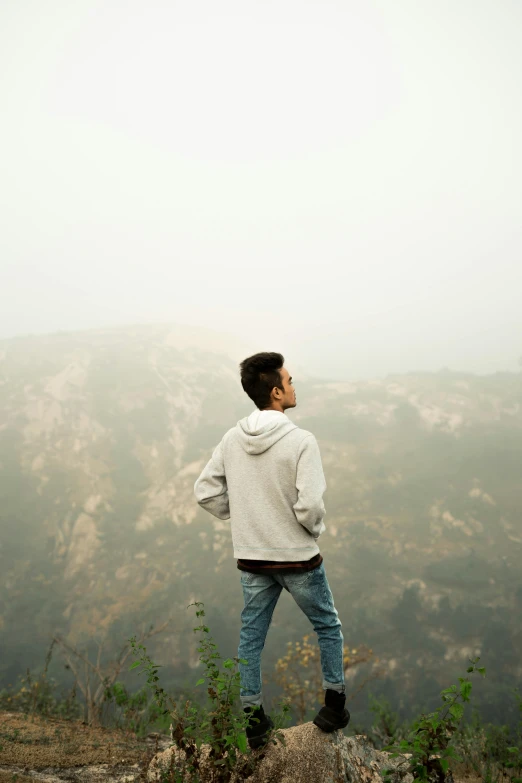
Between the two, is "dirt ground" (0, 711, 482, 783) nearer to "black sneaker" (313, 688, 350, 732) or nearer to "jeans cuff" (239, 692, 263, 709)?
"jeans cuff" (239, 692, 263, 709)

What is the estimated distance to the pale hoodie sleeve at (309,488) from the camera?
104 inches

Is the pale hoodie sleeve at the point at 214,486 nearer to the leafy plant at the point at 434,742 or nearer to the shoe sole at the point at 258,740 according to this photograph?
the shoe sole at the point at 258,740

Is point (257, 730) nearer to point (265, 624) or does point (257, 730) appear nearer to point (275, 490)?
point (265, 624)

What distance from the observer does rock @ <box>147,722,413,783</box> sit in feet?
9.00

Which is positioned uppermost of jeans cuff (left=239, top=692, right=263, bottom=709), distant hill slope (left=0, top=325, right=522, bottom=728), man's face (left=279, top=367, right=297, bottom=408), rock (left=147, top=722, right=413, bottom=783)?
man's face (left=279, top=367, right=297, bottom=408)

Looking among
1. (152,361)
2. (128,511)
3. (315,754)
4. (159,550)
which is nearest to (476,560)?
(159,550)

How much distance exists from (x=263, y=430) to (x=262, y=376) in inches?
15.4

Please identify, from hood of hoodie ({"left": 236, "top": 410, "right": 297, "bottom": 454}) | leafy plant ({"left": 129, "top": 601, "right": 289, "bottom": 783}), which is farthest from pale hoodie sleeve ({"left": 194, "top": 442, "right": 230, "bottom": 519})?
leafy plant ({"left": 129, "top": 601, "right": 289, "bottom": 783})

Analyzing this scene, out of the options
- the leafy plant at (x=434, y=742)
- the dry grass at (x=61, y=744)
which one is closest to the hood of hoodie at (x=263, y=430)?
the leafy plant at (x=434, y=742)

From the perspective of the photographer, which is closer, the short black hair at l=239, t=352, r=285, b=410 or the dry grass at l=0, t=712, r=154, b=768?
the short black hair at l=239, t=352, r=285, b=410

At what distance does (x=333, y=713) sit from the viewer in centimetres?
295

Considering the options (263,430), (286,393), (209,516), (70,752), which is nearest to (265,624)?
(263,430)

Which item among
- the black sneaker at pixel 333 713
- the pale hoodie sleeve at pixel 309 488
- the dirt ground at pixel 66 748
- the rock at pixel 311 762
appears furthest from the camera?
the dirt ground at pixel 66 748

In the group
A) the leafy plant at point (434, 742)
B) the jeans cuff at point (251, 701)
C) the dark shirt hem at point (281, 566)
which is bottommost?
the jeans cuff at point (251, 701)
